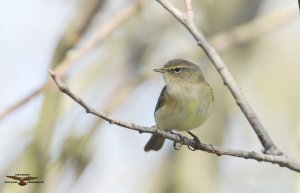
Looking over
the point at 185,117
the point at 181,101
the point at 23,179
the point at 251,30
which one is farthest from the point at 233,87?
the point at 251,30

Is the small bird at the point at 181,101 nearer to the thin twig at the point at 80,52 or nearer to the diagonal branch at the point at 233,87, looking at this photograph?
the thin twig at the point at 80,52

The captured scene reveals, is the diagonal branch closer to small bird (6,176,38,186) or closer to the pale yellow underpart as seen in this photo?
the pale yellow underpart

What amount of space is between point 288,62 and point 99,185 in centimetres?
302

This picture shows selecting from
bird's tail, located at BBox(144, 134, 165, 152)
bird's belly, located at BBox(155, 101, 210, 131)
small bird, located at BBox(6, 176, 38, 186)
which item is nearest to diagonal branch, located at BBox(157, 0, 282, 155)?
bird's belly, located at BBox(155, 101, 210, 131)

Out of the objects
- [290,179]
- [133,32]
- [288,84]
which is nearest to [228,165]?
[290,179]

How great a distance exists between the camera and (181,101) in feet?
18.5

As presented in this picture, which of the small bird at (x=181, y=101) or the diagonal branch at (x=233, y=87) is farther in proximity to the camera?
the small bird at (x=181, y=101)

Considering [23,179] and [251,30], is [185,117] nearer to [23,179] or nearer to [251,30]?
[23,179]

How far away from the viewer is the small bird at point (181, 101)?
548 cm

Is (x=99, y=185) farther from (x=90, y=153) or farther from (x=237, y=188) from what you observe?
(x=90, y=153)

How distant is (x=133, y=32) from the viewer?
761 centimetres

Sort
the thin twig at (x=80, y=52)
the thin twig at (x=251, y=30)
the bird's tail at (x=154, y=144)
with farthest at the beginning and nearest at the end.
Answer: the thin twig at (x=251, y=30), the bird's tail at (x=154, y=144), the thin twig at (x=80, y=52)

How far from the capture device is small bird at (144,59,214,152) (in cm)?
548

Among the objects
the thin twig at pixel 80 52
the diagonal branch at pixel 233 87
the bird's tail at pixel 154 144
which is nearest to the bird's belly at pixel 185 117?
the bird's tail at pixel 154 144
